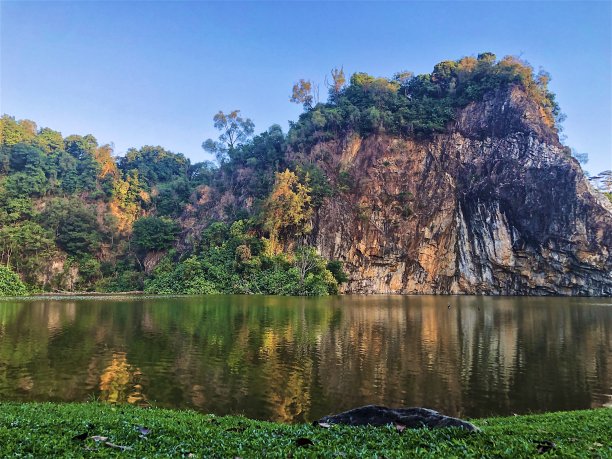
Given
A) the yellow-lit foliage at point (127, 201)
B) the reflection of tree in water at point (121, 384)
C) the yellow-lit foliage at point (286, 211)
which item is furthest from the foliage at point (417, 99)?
the reflection of tree in water at point (121, 384)

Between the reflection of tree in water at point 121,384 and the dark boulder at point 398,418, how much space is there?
5983 mm

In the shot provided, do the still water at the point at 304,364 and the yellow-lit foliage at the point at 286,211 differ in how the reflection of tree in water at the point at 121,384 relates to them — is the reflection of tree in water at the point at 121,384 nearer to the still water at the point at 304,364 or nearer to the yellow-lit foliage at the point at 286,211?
the still water at the point at 304,364

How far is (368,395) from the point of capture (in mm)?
11727

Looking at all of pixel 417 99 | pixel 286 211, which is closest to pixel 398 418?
pixel 286 211

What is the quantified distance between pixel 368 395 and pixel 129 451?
7678mm

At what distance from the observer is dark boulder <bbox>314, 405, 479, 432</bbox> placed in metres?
6.75

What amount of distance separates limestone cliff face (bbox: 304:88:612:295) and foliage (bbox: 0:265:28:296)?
35745 millimetres

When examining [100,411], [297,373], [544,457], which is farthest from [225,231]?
[544,457]

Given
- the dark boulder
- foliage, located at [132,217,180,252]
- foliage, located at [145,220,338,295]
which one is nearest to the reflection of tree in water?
the dark boulder

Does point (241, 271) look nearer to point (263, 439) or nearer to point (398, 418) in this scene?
point (398, 418)

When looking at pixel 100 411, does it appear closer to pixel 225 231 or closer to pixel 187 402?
pixel 187 402

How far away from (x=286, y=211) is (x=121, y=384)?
150ft

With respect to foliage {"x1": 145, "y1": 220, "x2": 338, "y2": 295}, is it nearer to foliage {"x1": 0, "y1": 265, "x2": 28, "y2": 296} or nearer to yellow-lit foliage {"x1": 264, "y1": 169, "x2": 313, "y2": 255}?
yellow-lit foliage {"x1": 264, "y1": 169, "x2": 313, "y2": 255}

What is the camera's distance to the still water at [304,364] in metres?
11.3
